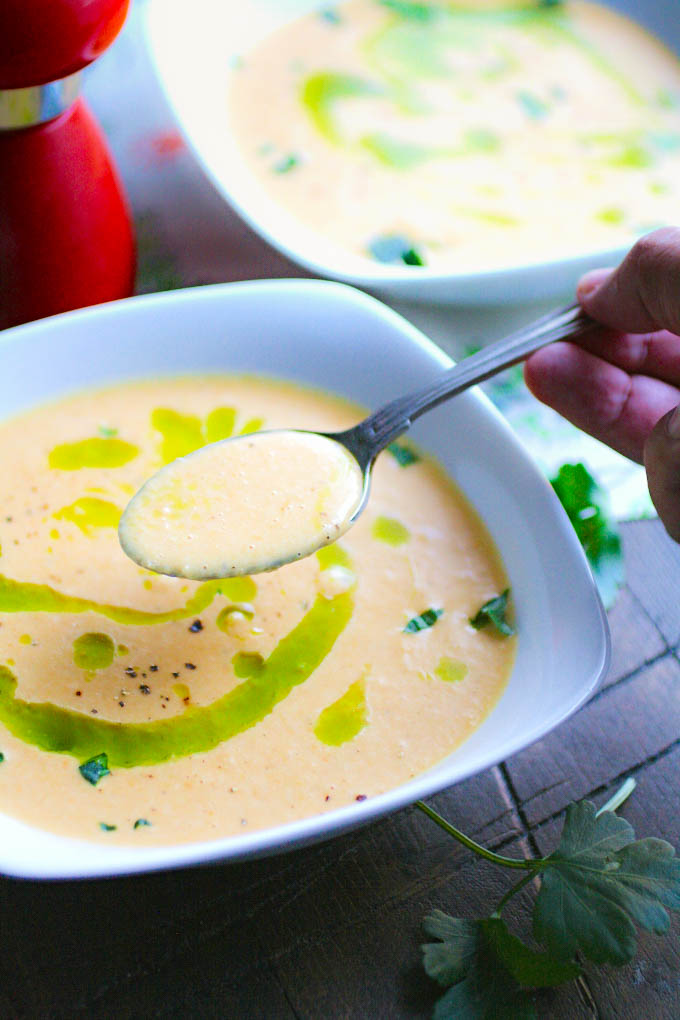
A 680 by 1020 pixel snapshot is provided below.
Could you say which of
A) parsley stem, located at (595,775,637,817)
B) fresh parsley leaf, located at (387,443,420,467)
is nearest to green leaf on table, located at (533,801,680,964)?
parsley stem, located at (595,775,637,817)

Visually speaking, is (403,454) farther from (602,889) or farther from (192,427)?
(602,889)

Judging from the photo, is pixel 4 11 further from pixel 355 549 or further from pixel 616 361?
pixel 616 361

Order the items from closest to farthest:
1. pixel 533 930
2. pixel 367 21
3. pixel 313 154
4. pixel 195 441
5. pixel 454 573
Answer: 1. pixel 533 930
2. pixel 454 573
3. pixel 195 441
4. pixel 313 154
5. pixel 367 21

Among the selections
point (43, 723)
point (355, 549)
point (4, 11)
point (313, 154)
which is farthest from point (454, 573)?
point (313, 154)

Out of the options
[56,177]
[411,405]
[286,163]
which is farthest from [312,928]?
[286,163]

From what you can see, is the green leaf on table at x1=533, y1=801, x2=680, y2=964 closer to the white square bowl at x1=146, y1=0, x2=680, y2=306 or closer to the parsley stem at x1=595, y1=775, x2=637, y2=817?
the parsley stem at x1=595, y1=775, x2=637, y2=817

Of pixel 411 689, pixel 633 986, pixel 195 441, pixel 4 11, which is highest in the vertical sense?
pixel 4 11

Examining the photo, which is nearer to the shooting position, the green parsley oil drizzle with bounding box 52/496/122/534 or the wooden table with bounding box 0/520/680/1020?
the wooden table with bounding box 0/520/680/1020

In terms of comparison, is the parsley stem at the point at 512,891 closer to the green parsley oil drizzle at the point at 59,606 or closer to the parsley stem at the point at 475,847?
the parsley stem at the point at 475,847
